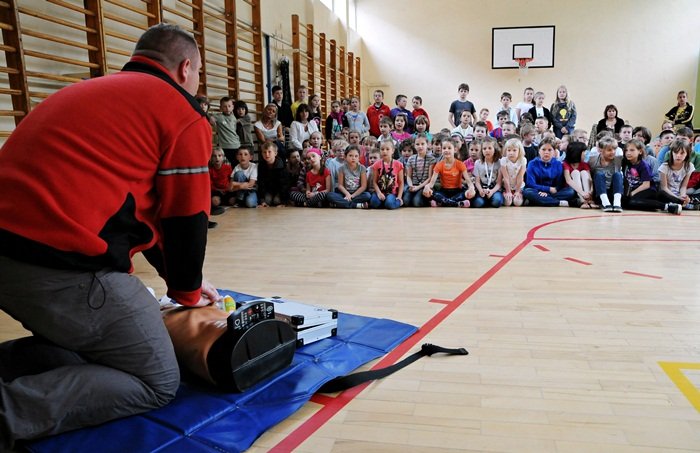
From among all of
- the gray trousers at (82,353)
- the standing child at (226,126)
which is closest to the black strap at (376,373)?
the gray trousers at (82,353)

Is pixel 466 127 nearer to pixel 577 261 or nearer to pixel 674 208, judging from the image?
pixel 674 208

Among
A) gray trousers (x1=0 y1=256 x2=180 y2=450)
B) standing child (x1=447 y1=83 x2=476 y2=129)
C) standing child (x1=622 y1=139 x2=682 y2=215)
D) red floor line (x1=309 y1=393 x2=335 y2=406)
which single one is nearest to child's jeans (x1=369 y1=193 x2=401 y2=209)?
standing child (x1=622 y1=139 x2=682 y2=215)

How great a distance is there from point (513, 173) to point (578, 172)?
0.79m

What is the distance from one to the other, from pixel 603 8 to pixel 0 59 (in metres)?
12.7

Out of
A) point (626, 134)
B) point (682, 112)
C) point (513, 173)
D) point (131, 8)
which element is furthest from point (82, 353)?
point (682, 112)

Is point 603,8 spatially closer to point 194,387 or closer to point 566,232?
point 566,232

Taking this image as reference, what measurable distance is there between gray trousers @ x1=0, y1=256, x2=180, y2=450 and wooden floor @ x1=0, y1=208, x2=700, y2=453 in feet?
1.42

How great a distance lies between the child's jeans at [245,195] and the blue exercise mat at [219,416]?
192 inches

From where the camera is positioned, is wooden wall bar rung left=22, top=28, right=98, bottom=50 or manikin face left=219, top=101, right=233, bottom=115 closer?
wooden wall bar rung left=22, top=28, right=98, bottom=50

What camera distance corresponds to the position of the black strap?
183 centimetres

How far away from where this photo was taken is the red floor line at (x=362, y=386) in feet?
5.07

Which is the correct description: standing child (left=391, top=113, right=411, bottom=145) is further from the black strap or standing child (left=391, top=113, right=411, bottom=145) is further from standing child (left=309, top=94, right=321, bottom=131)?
the black strap

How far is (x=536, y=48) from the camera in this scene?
1286cm

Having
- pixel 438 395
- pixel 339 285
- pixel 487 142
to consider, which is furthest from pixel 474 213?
pixel 438 395
